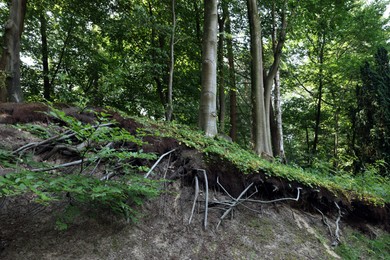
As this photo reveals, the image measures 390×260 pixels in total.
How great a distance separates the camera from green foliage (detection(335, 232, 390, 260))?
3752 mm

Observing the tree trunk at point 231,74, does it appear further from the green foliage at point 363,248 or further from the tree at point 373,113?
the green foliage at point 363,248

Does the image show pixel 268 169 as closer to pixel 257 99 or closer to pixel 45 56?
pixel 257 99

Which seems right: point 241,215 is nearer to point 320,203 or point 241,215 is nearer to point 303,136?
point 320,203

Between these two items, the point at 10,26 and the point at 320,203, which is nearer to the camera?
the point at 320,203

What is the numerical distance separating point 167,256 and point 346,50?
17362mm

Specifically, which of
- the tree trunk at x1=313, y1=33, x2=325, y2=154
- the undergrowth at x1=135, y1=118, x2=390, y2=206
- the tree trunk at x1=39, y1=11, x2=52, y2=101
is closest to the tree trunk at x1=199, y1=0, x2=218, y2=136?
the undergrowth at x1=135, y1=118, x2=390, y2=206

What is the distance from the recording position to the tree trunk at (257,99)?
757cm

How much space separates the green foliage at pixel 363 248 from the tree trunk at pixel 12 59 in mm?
7749

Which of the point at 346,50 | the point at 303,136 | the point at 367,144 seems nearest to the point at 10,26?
the point at 367,144

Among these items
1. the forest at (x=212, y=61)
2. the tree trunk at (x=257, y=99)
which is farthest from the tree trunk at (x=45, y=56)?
the tree trunk at (x=257, y=99)

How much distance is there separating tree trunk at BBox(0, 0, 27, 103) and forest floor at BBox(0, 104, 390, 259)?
322 centimetres

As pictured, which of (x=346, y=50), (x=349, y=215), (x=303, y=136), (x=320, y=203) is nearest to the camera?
(x=320, y=203)

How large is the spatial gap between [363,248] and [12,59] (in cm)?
909

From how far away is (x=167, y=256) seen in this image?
2.49 metres
